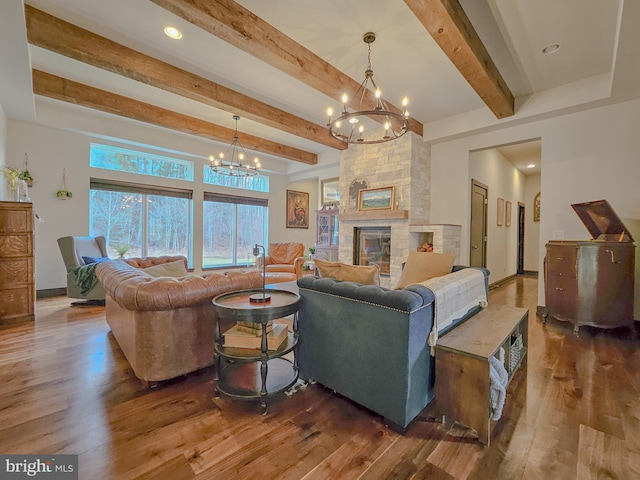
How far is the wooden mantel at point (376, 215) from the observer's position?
509 centimetres

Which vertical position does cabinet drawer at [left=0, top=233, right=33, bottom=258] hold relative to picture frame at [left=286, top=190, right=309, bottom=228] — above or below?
below

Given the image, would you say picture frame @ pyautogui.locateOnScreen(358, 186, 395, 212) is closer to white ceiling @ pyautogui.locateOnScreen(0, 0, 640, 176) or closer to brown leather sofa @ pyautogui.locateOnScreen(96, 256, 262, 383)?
white ceiling @ pyautogui.locateOnScreen(0, 0, 640, 176)

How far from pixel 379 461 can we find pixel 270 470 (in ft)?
1.81

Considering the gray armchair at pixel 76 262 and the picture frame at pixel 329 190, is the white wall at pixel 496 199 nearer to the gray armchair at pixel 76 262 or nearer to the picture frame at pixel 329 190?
the picture frame at pixel 329 190

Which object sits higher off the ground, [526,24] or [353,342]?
[526,24]

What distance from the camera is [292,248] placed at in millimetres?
6273

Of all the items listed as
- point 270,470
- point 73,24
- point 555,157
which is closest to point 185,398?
point 270,470

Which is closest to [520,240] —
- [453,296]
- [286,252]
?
[286,252]

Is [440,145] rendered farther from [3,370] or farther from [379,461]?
[3,370]

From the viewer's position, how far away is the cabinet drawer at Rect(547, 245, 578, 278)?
3.39m

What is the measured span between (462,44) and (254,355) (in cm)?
316

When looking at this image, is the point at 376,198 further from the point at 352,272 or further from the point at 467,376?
the point at 467,376

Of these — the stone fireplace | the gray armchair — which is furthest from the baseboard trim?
the stone fireplace

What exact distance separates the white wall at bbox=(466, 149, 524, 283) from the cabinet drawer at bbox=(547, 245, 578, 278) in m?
1.49
